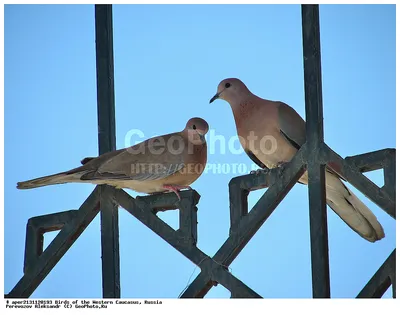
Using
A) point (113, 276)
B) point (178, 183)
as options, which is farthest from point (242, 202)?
point (178, 183)

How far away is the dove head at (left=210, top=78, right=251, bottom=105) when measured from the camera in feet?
23.2

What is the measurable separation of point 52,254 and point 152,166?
1.01 meters

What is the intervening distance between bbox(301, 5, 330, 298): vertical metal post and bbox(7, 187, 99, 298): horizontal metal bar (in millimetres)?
1387

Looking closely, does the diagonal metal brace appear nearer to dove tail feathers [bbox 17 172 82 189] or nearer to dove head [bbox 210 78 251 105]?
dove tail feathers [bbox 17 172 82 189]

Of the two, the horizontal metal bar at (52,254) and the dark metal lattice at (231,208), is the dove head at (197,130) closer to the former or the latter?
the dark metal lattice at (231,208)

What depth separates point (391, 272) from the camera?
4.83 m

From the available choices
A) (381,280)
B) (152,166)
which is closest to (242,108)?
(152,166)

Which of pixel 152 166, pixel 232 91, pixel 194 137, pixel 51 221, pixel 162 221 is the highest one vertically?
pixel 232 91

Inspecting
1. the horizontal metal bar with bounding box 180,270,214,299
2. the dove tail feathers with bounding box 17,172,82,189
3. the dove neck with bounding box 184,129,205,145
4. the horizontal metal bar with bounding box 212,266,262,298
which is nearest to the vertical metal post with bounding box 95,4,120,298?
the dove tail feathers with bounding box 17,172,82,189

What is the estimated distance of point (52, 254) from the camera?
18.7ft

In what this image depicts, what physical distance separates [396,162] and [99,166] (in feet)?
6.58

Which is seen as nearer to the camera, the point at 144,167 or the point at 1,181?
the point at 1,181

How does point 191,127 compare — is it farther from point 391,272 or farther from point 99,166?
point 391,272

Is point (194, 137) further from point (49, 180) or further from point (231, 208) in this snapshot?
point (231, 208)
